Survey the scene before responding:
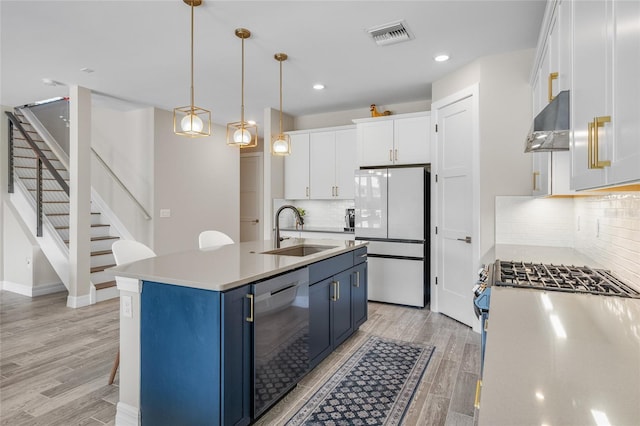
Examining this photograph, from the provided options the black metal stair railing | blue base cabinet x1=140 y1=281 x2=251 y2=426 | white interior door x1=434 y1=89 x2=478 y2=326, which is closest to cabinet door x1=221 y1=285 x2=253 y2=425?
blue base cabinet x1=140 y1=281 x2=251 y2=426

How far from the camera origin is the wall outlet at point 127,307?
6.66ft

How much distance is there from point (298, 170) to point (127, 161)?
2655 millimetres

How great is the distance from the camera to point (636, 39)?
2.93ft

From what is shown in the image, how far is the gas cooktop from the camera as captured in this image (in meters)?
1.60

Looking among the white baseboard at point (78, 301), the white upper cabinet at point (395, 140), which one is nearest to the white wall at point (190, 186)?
the white baseboard at point (78, 301)

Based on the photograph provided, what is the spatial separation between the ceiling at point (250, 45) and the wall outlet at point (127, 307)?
208 centimetres

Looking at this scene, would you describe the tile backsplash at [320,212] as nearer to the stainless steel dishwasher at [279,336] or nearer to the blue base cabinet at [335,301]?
the blue base cabinet at [335,301]

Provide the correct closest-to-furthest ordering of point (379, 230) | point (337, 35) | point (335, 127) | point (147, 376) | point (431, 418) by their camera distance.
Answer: point (147, 376) < point (431, 418) < point (337, 35) < point (379, 230) < point (335, 127)

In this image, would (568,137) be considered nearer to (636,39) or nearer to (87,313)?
(636,39)

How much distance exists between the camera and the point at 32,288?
4902 mm

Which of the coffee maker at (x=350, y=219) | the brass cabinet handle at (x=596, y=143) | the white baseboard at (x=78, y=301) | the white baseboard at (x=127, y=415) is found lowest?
the white baseboard at (x=127, y=415)

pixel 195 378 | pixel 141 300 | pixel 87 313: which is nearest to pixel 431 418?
pixel 195 378

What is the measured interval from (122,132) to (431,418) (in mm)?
5704

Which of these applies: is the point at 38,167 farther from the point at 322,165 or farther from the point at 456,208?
the point at 456,208
